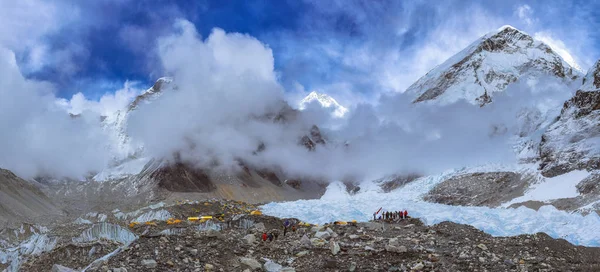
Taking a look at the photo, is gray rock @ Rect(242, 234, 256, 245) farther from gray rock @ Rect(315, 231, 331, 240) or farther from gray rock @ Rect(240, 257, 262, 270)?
gray rock @ Rect(315, 231, 331, 240)

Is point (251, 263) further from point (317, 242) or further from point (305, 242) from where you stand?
point (317, 242)

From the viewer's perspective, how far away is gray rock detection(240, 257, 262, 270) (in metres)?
19.8

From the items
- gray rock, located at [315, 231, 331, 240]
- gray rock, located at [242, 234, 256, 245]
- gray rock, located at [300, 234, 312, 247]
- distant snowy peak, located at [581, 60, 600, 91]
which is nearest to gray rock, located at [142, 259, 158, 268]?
gray rock, located at [242, 234, 256, 245]

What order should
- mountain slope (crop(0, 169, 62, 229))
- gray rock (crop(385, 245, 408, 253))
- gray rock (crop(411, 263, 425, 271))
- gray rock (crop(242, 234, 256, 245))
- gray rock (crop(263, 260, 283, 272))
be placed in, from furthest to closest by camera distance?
1. mountain slope (crop(0, 169, 62, 229))
2. gray rock (crop(242, 234, 256, 245))
3. gray rock (crop(385, 245, 408, 253))
4. gray rock (crop(411, 263, 425, 271))
5. gray rock (crop(263, 260, 283, 272))

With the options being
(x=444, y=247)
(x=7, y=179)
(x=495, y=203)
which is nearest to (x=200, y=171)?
(x=7, y=179)

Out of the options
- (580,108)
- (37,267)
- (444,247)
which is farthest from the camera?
(580,108)

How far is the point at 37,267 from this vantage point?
22.5 metres

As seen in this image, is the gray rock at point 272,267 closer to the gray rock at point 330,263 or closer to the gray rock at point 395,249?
the gray rock at point 330,263

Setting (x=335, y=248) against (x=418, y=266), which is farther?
(x=335, y=248)

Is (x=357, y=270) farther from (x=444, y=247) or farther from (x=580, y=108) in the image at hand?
(x=580, y=108)

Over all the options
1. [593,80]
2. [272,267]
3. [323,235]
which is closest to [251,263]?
[272,267]

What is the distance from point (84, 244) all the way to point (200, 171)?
7003 inches

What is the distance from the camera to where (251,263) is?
65.4ft

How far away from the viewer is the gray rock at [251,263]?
64.8ft
